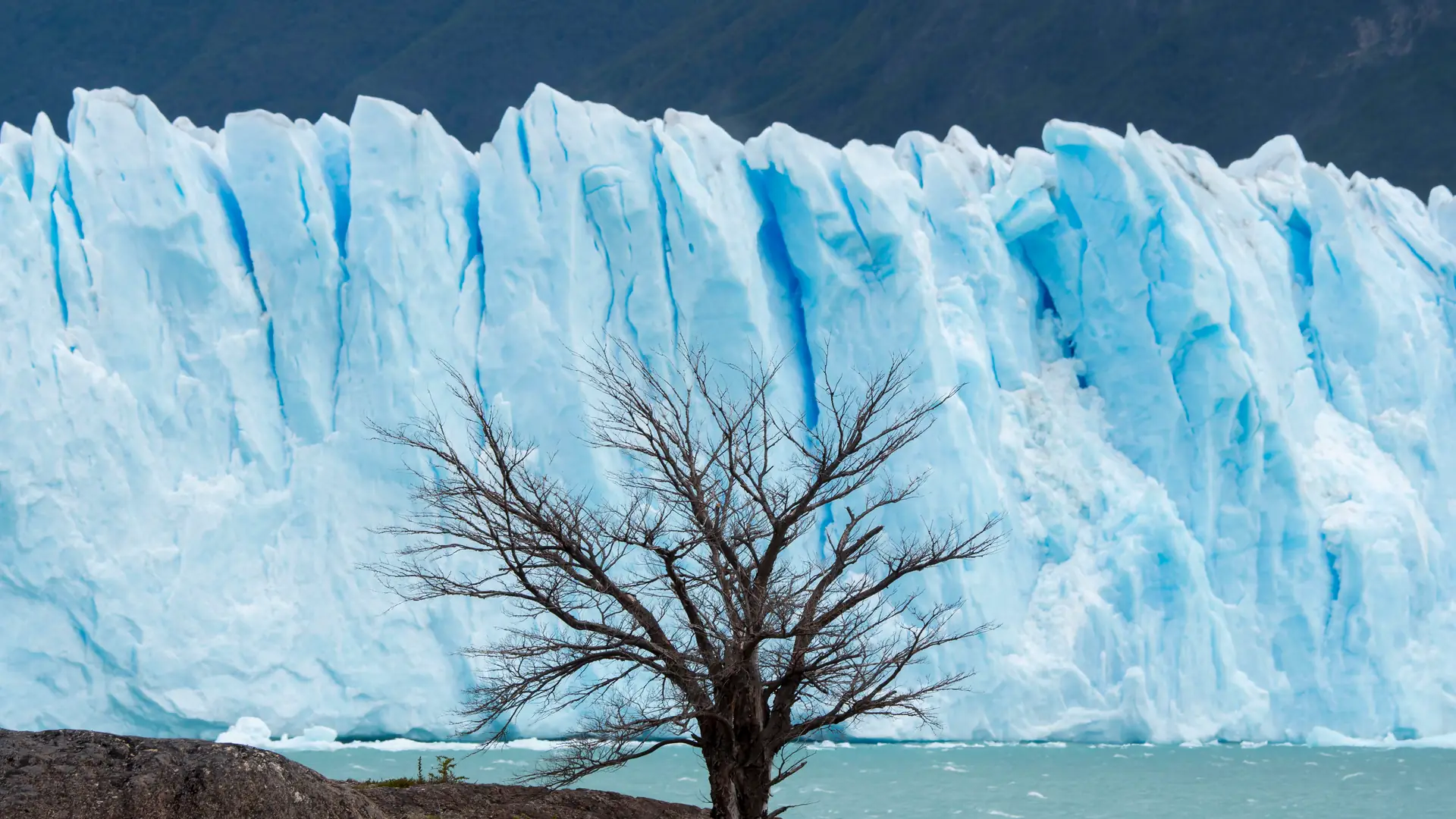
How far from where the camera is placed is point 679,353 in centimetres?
1418

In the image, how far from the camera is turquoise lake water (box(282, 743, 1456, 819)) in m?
10.5

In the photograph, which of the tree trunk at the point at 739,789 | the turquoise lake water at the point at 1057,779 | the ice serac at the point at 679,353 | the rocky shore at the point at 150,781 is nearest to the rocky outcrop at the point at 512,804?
the tree trunk at the point at 739,789

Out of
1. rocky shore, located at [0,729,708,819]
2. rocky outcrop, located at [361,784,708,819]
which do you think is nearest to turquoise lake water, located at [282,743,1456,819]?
rocky outcrop, located at [361,784,708,819]

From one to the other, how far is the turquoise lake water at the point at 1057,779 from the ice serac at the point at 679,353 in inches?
16.6

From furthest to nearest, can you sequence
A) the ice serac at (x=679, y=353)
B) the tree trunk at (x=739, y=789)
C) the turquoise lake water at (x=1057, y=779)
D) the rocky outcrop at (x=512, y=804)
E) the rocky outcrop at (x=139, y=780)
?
the ice serac at (x=679, y=353) → the turquoise lake water at (x=1057, y=779) → the tree trunk at (x=739, y=789) → the rocky outcrop at (x=512, y=804) → the rocky outcrop at (x=139, y=780)

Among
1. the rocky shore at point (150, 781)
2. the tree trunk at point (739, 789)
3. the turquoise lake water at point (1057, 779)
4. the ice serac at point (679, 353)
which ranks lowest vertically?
the turquoise lake water at point (1057, 779)

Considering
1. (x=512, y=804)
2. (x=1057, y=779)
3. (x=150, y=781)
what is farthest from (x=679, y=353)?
(x=150, y=781)

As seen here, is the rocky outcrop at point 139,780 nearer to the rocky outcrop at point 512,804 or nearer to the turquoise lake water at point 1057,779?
the rocky outcrop at point 512,804

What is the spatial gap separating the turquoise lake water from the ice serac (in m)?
0.42

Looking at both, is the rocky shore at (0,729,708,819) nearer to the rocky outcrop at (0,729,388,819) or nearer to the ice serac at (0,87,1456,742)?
the rocky outcrop at (0,729,388,819)

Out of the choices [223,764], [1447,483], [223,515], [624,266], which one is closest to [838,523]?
[624,266]

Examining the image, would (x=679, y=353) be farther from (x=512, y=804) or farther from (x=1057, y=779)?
(x=512, y=804)

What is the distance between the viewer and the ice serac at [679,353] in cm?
1260

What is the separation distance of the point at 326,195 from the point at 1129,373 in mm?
9582
